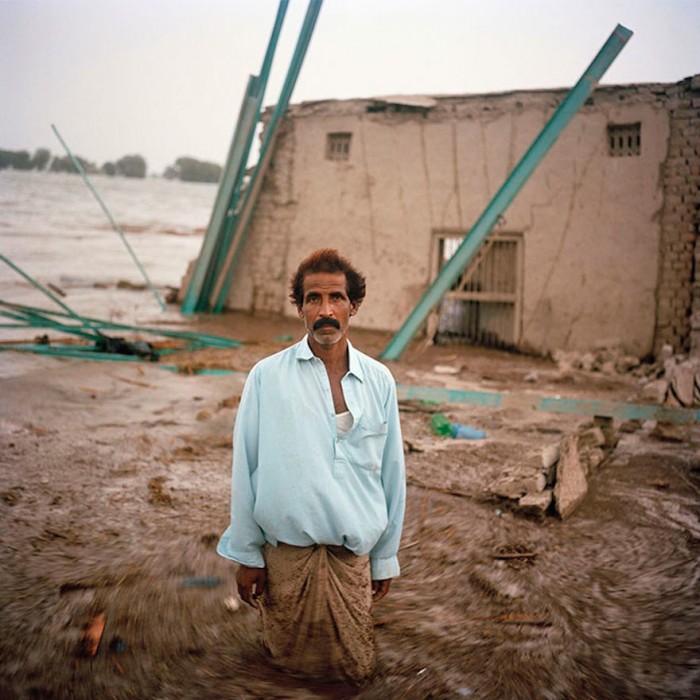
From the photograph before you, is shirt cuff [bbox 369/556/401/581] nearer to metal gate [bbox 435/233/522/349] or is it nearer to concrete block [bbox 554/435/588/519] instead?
concrete block [bbox 554/435/588/519]

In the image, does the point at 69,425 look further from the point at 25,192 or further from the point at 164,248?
the point at 25,192

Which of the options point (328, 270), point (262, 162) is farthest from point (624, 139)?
point (328, 270)

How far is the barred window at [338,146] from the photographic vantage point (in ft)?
33.5

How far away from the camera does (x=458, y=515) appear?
10.9ft

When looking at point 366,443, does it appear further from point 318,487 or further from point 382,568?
point 382,568

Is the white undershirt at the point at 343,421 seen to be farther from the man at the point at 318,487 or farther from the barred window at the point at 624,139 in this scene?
the barred window at the point at 624,139

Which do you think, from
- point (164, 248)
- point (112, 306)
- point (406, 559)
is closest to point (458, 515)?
point (406, 559)

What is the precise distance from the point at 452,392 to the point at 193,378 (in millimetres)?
2958

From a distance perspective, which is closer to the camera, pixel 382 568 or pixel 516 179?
pixel 382 568

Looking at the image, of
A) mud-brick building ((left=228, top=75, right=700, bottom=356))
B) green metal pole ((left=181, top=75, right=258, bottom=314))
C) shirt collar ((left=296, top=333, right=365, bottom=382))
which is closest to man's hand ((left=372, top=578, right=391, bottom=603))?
shirt collar ((left=296, top=333, right=365, bottom=382))

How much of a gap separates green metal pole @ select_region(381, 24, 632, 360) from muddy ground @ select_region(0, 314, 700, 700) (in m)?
2.47

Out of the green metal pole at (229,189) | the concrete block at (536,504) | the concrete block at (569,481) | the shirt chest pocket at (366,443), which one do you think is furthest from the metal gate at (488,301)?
the shirt chest pocket at (366,443)

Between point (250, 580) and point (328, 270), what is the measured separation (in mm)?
924

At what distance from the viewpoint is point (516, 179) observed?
6586 millimetres
